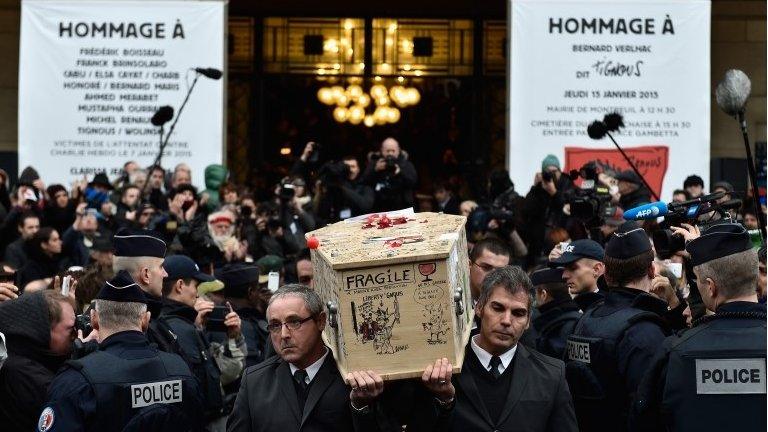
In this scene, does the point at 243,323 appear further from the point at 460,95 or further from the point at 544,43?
the point at 460,95

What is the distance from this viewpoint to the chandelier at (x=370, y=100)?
20.9 meters

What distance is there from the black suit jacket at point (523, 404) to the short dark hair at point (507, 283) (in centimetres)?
23

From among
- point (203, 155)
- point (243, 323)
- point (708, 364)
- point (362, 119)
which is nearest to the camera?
point (708, 364)

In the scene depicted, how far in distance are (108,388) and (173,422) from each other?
33cm

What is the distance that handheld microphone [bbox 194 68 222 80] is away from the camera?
15.0m

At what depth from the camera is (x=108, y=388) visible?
6195mm

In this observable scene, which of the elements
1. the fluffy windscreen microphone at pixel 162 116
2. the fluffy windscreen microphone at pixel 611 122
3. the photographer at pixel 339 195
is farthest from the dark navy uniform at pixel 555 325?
the fluffy windscreen microphone at pixel 162 116

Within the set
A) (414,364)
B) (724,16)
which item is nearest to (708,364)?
(414,364)

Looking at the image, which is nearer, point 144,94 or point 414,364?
point 414,364

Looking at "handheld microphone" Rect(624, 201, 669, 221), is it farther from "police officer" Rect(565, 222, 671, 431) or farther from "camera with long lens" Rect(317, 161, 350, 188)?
"camera with long lens" Rect(317, 161, 350, 188)

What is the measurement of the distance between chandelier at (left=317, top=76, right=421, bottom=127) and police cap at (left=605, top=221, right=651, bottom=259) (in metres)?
13.5

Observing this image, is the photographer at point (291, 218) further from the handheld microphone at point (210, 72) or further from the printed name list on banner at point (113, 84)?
the printed name list on banner at point (113, 84)

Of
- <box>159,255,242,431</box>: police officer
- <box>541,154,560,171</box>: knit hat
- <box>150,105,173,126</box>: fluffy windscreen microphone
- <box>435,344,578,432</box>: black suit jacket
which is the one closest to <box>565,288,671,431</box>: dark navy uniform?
<box>435,344,578,432</box>: black suit jacket

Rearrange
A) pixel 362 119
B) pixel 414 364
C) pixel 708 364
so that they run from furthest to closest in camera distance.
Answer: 1. pixel 362 119
2. pixel 708 364
3. pixel 414 364
